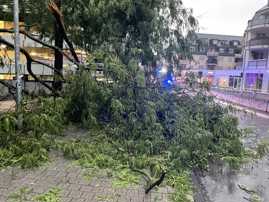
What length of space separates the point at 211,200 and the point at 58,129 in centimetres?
395

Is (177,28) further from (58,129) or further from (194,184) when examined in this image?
(194,184)

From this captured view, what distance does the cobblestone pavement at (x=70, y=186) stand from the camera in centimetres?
471

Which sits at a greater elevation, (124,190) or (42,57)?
(42,57)

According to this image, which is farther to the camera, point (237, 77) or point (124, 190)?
point (237, 77)

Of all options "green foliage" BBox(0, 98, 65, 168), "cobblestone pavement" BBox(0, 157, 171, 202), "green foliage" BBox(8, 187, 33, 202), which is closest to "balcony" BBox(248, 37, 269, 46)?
"green foliage" BBox(0, 98, 65, 168)

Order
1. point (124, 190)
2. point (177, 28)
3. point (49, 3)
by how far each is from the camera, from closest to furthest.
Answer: point (124, 190)
point (49, 3)
point (177, 28)

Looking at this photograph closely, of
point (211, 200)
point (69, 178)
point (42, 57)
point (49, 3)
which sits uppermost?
point (49, 3)

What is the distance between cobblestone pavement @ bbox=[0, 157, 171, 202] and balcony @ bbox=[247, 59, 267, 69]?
115 feet

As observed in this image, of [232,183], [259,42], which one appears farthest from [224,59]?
[232,183]

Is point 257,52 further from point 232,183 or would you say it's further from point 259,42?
point 232,183

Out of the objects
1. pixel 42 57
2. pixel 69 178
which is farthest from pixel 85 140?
pixel 42 57

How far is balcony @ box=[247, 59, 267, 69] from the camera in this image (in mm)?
37481

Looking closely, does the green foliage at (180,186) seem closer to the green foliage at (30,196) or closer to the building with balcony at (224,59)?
the green foliage at (30,196)

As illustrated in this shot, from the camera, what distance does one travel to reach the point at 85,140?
7.59 m
